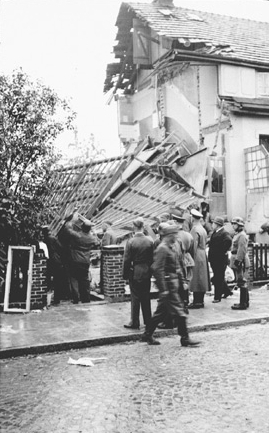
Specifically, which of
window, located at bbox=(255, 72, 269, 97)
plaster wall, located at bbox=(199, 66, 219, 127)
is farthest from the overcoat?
window, located at bbox=(255, 72, 269, 97)

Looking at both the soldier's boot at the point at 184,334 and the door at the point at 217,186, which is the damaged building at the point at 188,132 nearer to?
the door at the point at 217,186

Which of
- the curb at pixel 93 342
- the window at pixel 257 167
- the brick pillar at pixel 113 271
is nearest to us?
the curb at pixel 93 342

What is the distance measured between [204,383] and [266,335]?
2.86 metres

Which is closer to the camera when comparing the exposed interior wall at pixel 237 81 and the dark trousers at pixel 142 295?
the dark trousers at pixel 142 295

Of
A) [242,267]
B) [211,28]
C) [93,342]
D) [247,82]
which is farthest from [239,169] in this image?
[93,342]

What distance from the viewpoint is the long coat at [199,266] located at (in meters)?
9.87

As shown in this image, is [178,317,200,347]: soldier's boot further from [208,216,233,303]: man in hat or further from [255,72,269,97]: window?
[255,72,269,97]: window

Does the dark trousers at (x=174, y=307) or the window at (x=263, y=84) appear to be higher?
the window at (x=263, y=84)

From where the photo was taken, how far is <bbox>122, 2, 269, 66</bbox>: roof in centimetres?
1936

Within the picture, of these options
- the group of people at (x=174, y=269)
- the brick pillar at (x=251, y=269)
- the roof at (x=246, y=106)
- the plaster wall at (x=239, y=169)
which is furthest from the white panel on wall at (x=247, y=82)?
the group of people at (x=174, y=269)

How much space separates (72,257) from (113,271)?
1090mm

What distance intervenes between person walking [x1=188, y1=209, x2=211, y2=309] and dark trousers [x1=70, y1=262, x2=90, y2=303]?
2425 mm

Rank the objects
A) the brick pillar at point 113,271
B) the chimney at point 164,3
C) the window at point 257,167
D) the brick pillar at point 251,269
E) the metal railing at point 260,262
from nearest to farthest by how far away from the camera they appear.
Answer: the brick pillar at point 113,271, the brick pillar at point 251,269, the metal railing at point 260,262, the window at point 257,167, the chimney at point 164,3

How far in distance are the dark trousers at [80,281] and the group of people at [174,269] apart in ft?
7.07
